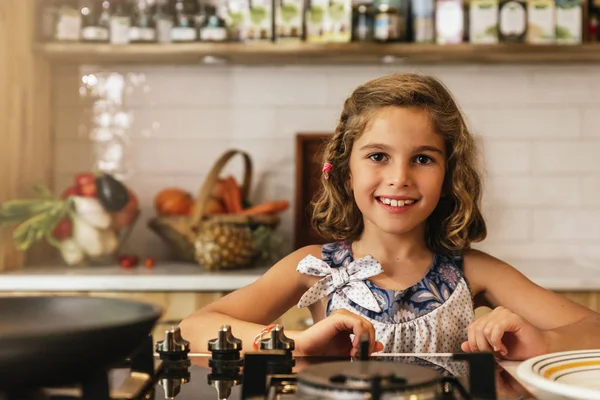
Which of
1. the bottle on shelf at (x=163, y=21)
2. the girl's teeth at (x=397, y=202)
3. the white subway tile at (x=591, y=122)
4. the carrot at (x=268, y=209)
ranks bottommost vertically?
the carrot at (x=268, y=209)

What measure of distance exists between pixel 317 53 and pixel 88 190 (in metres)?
0.77

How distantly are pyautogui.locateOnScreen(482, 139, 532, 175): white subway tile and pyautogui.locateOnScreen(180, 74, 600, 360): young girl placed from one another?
3.86ft

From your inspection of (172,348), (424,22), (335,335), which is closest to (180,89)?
(424,22)

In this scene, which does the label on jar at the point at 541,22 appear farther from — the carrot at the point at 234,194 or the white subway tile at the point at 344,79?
the carrot at the point at 234,194

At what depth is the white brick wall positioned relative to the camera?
8.54ft

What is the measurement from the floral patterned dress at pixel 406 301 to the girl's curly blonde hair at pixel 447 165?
0.19ft

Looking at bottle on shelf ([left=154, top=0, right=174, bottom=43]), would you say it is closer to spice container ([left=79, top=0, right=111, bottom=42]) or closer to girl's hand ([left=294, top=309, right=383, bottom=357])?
spice container ([left=79, top=0, right=111, bottom=42])

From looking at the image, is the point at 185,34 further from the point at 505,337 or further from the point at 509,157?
the point at 505,337

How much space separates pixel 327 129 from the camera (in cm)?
264

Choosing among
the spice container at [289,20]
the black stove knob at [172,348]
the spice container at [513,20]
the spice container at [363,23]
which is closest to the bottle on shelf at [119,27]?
the spice container at [289,20]

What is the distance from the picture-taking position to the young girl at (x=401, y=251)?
1.33 meters

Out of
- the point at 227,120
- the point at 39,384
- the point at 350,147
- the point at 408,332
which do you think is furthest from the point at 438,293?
the point at 227,120

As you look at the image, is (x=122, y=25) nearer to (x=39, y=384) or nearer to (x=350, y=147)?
(x=350, y=147)

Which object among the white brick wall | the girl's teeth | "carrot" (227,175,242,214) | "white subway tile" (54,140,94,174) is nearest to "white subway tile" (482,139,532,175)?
the white brick wall
